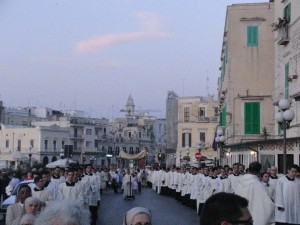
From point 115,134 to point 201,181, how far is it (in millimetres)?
106620

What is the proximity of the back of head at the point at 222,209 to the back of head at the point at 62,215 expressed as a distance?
1002 mm

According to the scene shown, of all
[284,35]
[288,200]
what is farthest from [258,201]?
[284,35]

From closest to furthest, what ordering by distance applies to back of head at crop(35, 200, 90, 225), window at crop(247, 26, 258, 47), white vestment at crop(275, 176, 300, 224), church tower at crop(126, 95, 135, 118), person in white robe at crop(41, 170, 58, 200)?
back of head at crop(35, 200, 90, 225)
person in white robe at crop(41, 170, 58, 200)
white vestment at crop(275, 176, 300, 224)
window at crop(247, 26, 258, 47)
church tower at crop(126, 95, 135, 118)

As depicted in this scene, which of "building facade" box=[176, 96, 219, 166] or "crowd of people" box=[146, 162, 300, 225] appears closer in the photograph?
"crowd of people" box=[146, 162, 300, 225]

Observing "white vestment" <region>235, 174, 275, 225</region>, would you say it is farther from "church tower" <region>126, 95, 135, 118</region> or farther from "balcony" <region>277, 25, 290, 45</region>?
"church tower" <region>126, 95, 135, 118</region>

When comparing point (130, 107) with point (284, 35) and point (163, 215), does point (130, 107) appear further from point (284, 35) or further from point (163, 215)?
point (163, 215)

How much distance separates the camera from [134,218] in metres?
5.27

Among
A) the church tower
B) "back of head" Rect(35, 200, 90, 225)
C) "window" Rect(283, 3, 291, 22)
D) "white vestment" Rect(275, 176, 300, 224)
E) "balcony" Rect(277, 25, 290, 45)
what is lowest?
"white vestment" Rect(275, 176, 300, 224)

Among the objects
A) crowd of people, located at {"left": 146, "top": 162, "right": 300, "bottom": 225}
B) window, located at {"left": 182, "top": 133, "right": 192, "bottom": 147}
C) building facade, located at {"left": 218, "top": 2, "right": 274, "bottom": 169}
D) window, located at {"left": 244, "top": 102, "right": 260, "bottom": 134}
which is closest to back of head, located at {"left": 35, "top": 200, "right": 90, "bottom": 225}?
crowd of people, located at {"left": 146, "top": 162, "right": 300, "bottom": 225}

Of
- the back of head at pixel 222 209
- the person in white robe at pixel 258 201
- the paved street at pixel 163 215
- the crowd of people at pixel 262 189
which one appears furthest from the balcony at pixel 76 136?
the back of head at pixel 222 209

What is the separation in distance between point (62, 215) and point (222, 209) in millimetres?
1213

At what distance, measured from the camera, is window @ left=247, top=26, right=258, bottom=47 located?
1533 inches

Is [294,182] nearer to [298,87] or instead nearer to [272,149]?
[298,87]

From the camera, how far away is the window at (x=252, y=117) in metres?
38.3
